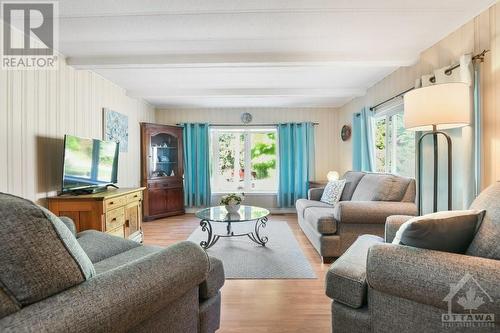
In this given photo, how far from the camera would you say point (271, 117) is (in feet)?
18.0

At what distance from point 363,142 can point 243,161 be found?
2.46m

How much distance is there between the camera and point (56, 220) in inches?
34.0

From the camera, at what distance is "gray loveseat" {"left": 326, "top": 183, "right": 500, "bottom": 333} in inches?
39.6

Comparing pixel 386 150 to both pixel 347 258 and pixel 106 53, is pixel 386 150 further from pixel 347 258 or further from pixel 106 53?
pixel 106 53

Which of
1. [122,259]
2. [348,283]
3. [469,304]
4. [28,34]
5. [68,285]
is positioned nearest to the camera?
[68,285]

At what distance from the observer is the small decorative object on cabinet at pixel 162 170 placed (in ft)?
15.5

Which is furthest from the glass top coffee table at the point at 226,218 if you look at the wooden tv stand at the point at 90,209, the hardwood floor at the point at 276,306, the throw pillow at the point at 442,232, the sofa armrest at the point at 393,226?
the throw pillow at the point at 442,232

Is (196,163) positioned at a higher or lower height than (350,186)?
higher

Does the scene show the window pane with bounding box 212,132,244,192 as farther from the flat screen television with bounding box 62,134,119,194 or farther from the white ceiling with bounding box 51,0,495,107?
the flat screen television with bounding box 62,134,119,194

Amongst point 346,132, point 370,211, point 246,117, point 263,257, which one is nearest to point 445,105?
point 370,211

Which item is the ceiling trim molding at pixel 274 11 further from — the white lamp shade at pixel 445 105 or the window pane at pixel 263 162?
the window pane at pixel 263 162

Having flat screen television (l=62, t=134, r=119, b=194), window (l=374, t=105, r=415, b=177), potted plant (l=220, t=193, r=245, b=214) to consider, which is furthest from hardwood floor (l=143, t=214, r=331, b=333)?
flat screen television (l=62, t=134, r=119, b=194)

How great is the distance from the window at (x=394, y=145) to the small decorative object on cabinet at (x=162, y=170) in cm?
358

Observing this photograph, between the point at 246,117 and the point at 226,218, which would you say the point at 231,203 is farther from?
the point at 246,117
